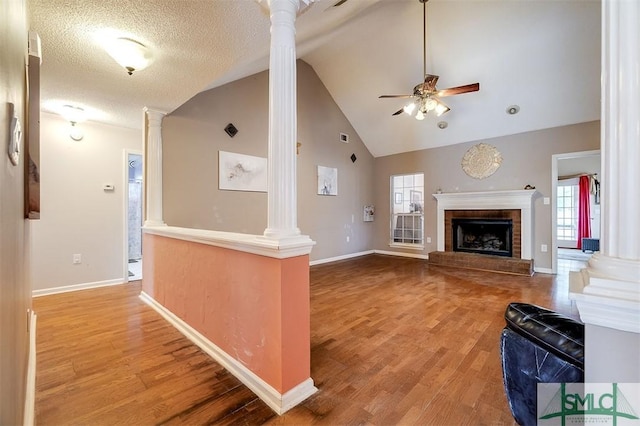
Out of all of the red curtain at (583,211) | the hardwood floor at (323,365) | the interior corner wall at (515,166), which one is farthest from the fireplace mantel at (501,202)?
the red curtain at (583,211)

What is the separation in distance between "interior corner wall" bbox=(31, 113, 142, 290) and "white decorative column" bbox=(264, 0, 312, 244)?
364cm

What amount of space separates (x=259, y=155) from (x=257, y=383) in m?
3.44

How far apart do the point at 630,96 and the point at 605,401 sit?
94cm

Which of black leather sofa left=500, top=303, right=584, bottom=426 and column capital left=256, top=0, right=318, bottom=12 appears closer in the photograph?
black leather sofa left=500, top=303, right=584, bottom=426

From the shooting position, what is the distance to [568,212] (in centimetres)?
763

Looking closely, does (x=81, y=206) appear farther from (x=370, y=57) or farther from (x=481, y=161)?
(x=481, y=161)

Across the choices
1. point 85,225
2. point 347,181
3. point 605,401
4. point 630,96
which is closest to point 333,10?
point 630,96

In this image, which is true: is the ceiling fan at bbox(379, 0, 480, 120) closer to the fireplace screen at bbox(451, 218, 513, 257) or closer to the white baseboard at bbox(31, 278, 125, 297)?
the fireplace screen at bbox(451, 218, 513, 257)

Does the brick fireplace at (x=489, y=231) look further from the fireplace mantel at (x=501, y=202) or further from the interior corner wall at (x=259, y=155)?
the interior corner wall at (x=259, y=155)

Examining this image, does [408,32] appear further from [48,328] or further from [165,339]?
[48,328]

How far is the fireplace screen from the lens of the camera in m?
5.13

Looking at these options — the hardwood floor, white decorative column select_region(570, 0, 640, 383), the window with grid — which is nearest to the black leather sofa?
white decorative column select_region(570, 0, 640, 383)

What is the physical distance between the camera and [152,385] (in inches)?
69.4

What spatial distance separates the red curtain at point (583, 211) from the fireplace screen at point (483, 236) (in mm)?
3972
